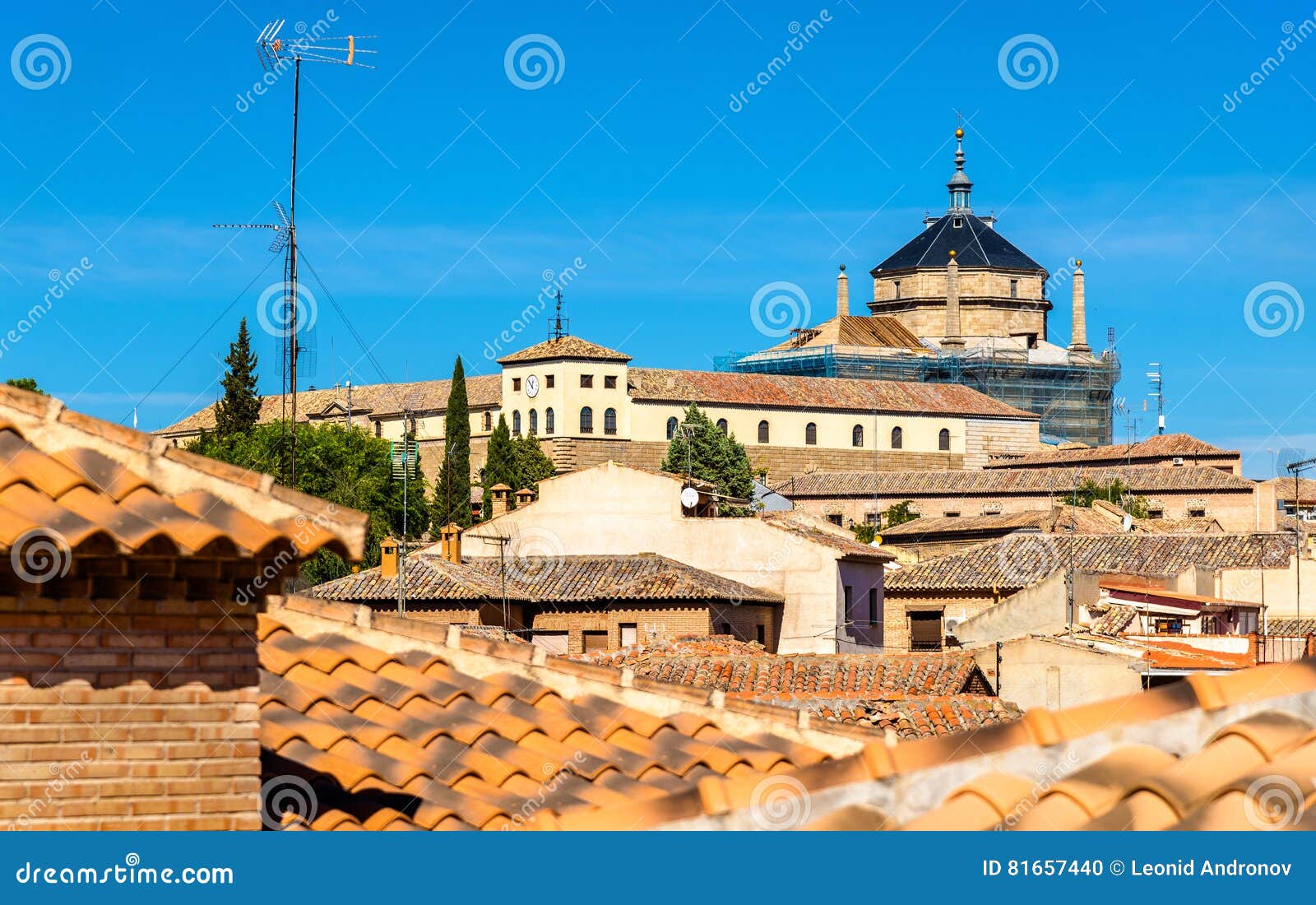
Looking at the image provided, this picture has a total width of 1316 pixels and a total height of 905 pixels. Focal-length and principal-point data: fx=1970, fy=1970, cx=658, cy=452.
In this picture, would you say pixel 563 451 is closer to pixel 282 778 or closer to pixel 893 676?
pixel 893 676

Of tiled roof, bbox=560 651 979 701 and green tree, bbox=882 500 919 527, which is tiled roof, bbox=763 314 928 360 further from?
tiled roof, bbox=560 651 979 701

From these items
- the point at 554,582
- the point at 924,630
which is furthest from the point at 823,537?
the point at 554,582

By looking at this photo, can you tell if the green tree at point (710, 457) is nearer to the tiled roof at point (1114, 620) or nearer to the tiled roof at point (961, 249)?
the tiled roof at point (961, 249)

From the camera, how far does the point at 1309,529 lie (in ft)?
162

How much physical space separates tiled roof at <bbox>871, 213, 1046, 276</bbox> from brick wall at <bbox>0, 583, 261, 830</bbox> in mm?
82722

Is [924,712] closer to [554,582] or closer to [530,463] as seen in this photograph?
[554,582]

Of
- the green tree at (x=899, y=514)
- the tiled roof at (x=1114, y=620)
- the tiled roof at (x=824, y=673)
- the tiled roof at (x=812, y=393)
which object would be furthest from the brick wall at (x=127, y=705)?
the tiled roof at (x=812, y=393)

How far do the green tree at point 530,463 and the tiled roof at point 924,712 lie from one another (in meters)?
48.1

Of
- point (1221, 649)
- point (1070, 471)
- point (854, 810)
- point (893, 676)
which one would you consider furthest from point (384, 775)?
point (1070, 471)

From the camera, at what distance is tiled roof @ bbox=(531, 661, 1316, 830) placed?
2.69 metres

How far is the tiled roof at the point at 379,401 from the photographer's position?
7450cm

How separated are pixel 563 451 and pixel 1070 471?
17.7m

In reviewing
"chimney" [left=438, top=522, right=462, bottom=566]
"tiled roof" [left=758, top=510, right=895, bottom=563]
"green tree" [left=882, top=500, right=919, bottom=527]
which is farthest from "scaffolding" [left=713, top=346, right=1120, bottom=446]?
"chimney" [left=438, top=522, right=462, bottom=566]

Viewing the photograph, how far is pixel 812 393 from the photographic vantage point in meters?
71.8
